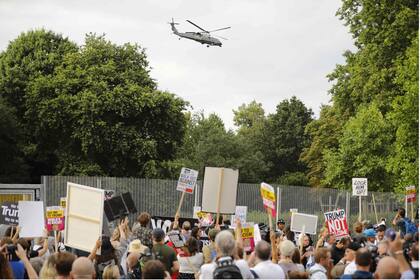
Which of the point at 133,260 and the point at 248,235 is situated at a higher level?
the point at 248,235

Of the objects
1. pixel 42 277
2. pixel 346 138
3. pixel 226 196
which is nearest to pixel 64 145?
pixel 346 138

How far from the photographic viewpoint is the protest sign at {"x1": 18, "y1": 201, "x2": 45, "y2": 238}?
1502 cm

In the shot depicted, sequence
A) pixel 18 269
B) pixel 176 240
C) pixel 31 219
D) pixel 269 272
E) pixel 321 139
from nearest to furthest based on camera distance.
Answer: pixel 269 272
pixel 18 269
pixel 176 240
pixel 31 219
pixel 321 139

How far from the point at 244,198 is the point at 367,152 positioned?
10138 mm

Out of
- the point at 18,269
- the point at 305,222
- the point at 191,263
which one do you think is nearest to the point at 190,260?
the point at 191,263

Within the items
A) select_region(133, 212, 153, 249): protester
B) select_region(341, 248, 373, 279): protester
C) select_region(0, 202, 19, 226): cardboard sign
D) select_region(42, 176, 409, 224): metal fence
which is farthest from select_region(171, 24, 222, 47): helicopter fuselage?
select_region(341, 248, 373, 279): protester

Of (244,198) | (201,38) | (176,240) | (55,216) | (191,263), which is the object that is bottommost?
(191,263)

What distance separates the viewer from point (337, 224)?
18.3m

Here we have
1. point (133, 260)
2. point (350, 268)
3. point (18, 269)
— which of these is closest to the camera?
point (350, 268)

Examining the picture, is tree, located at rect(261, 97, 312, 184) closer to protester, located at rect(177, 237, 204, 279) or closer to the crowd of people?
the crowd of people

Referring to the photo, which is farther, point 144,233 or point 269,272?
point 144,233

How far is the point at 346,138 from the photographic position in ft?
144

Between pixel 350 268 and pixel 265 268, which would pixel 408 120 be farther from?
pixel 265 268

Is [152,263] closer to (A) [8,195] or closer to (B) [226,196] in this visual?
(B) [226,196]
